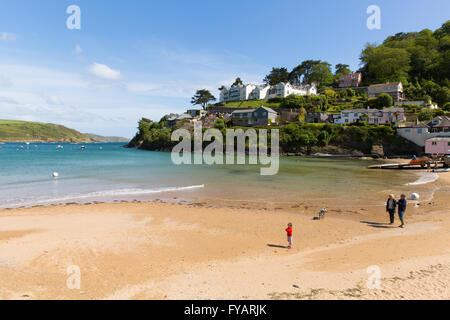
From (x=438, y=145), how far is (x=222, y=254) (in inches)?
2404

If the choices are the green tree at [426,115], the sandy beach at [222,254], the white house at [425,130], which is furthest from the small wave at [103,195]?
the green tree at [426,115]

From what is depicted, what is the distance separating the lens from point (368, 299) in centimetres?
595

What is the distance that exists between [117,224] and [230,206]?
786 cm

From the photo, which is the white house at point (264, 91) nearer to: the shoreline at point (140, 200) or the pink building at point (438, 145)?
the pink building at point (438, 145)

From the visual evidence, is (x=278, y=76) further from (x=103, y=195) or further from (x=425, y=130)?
(x=103, y=195)

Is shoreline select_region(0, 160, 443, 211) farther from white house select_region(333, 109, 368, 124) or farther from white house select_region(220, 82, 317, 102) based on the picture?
white house select_region(220, 82, 317, 102)

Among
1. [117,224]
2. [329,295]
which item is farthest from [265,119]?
[329,295]

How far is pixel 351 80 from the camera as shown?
109m

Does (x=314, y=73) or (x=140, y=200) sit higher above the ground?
(x=314, y=73)

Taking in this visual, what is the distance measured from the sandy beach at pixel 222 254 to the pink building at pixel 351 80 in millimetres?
106615

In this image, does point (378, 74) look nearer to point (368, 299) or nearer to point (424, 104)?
point (424, 104)

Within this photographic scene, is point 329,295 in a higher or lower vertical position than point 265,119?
lower

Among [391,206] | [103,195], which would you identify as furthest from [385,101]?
[103,195]

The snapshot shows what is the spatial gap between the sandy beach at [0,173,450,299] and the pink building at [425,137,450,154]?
143ft
